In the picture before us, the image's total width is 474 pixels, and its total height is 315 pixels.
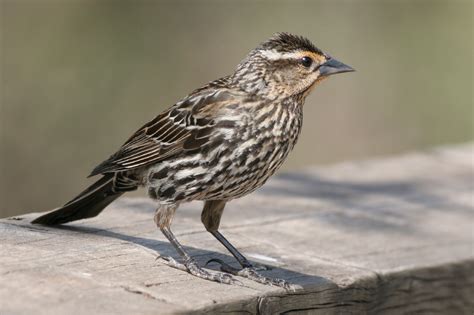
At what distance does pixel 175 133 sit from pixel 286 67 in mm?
662

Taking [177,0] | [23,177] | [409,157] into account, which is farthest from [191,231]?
[177,0]

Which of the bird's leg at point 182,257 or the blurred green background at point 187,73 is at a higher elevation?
the blurred green background at point 187,73

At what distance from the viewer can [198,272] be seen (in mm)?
4926

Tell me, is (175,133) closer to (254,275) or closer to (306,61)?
(306,61)

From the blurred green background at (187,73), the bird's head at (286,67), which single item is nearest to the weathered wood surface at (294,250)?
the bird's head at (286,67)

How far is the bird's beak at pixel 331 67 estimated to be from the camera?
19.0 feet

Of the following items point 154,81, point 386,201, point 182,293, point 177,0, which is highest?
point 177,0

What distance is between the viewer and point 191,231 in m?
5.94

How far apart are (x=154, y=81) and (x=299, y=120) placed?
550cm

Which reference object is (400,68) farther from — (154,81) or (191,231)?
(191,231)

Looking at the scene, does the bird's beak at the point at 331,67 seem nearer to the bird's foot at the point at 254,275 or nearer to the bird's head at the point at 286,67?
the bird's head at the point at 286,67

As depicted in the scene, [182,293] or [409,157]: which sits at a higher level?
[409,157]

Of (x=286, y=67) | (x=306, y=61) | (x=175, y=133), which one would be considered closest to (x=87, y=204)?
(x=175, y=133)

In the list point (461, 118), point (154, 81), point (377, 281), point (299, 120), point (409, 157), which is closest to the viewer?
point (377, 281)
